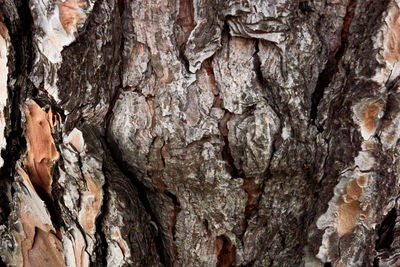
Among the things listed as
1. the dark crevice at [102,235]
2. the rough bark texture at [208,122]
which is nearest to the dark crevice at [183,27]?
the rough bark texture at [208,122]

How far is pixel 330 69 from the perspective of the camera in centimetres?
91

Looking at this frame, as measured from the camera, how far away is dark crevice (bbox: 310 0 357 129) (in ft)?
2.88

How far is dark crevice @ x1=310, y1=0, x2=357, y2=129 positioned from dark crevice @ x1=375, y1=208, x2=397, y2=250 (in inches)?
9.4

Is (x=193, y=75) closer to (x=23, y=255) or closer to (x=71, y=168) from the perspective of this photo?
(x=71, y=168)

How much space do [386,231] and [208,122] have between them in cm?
44

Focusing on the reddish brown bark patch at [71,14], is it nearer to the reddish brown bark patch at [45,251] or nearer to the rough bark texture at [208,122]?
the rough bark texture at [208,122]

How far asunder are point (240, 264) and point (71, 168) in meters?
0.40

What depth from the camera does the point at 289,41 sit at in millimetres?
855

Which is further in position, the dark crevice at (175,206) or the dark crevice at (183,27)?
the dark crevice at (175,206)

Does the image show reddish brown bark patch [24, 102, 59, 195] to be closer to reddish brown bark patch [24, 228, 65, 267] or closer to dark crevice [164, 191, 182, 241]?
reddish brown bark patch [24, 228, 65, 267]

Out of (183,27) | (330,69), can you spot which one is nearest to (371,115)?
(330,69)

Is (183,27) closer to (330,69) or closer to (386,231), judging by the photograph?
(330,69)

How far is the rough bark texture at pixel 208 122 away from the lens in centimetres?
83

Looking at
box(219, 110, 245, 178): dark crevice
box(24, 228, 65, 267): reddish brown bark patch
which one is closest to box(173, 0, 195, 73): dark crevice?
box(219, 110, 245, 178): dark crevice
